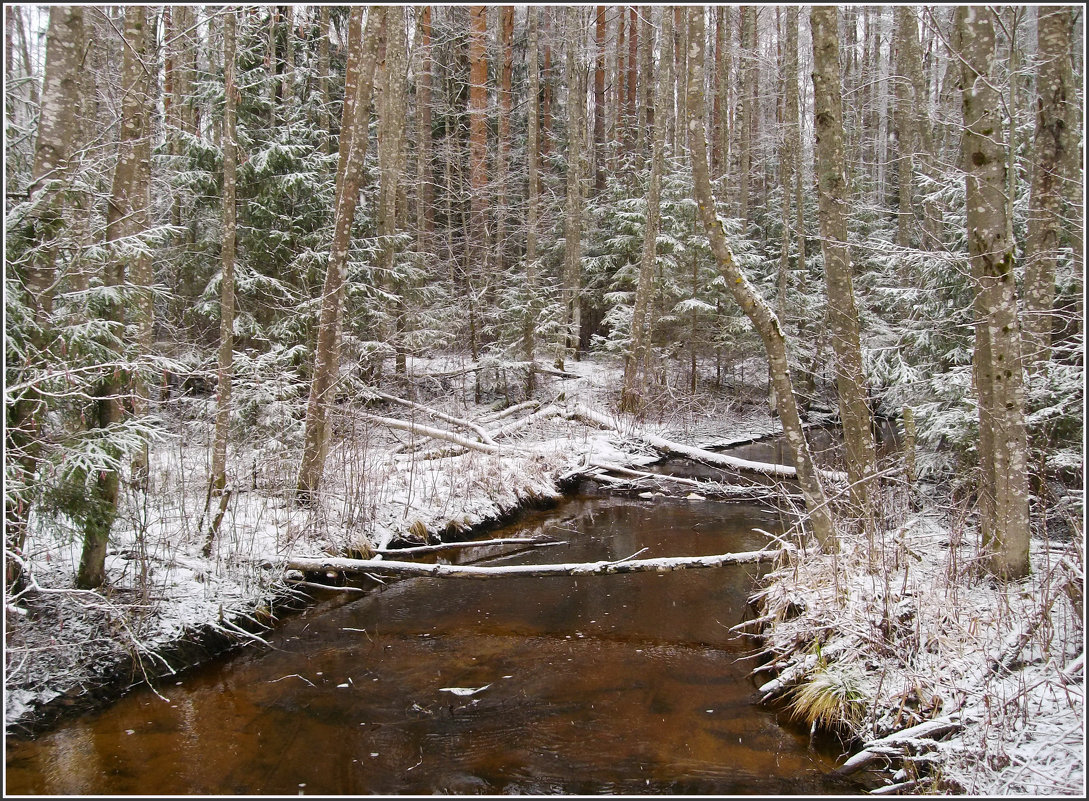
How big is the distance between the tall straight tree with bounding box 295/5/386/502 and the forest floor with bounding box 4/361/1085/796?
0.29 m

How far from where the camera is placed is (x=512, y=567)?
22.4 ft

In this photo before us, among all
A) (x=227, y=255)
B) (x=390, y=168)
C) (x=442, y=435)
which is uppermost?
(x=390, y=168)

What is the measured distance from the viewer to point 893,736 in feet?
12.8

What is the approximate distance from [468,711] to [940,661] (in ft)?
11.7

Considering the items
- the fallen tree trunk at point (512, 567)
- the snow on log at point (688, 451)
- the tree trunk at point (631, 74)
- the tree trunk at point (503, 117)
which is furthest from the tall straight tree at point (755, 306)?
the tree trunk at point (631, 74)

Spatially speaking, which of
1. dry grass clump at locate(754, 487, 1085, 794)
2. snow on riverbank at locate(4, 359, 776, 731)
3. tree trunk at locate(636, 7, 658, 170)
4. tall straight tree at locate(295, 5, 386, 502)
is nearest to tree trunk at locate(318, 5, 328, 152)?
tall straight tree at locate(295, 5, 386, 502)

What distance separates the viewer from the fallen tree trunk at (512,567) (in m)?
6.72

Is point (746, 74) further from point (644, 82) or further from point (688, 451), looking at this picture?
point (688, 451)

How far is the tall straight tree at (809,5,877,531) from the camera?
5.99m

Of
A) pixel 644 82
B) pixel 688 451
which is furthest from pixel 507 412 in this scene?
pixel 644 82

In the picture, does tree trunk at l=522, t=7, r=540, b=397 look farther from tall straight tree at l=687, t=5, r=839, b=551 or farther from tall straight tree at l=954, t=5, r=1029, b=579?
tall straight tree at l=954, t=5, r=1029, b=579

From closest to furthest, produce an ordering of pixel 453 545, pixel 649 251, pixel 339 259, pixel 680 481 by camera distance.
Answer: pixel 453 545
pixel 339 259
pixel 680 481
pixel 649 251

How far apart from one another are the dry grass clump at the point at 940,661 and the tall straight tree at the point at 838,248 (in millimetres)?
936

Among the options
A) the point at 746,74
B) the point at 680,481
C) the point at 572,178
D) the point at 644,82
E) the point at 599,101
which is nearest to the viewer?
the point at 680,481
